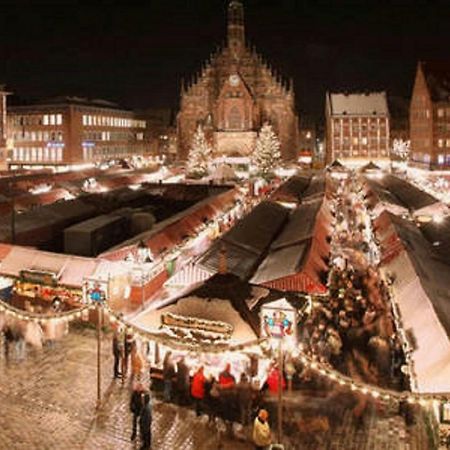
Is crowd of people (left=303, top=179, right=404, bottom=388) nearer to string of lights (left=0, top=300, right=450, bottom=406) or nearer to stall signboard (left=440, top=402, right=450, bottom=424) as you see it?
string of lights (left=0, top=300, right=450, bottom=406)

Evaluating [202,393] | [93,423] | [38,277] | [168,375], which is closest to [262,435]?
[202,393]

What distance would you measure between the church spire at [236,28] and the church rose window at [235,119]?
861 cm

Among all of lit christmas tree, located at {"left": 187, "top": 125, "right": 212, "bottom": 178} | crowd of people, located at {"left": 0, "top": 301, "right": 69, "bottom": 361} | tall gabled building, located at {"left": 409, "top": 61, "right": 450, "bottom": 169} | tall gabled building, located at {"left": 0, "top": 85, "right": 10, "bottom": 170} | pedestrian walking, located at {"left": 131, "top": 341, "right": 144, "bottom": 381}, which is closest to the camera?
pedestrian walking, located at {"left": 131, "top": 341, "right": 144, "bottom": 381}

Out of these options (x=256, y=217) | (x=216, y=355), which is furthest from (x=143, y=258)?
(x=256, y=217)

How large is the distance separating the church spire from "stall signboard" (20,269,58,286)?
6744 cm

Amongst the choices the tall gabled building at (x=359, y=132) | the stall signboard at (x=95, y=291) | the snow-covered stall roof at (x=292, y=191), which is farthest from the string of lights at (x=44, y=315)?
the tall gabled building at (x=359, y=132)

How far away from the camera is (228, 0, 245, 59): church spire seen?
8106cm

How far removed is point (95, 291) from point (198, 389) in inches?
166

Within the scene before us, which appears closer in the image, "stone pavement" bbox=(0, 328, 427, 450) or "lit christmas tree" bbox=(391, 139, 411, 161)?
"stone pavement" bbox=(0, 328, 427, 450)

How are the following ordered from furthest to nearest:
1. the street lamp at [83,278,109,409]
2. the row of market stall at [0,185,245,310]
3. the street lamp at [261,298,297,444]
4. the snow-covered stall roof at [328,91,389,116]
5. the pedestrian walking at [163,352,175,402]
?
the snow-covered stall roof at [328,91,389,116] < the row of market stall at [0,185,245,310] < the street lamp at [83,278,109,409] < the pedestrian walking at [163,352,175,402] < the street lamp at [261,298,297,444]

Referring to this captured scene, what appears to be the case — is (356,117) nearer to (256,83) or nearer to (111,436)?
(256,83)

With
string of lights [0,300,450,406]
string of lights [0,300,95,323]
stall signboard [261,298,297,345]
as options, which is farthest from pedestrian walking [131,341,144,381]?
stall signboard [261,298,297,345]

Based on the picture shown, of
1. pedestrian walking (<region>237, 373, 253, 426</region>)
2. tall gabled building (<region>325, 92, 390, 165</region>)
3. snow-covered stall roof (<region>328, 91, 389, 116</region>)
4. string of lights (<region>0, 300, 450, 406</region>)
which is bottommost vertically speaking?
pedestrian walking (<region>237, 373, 253, 426</region>)

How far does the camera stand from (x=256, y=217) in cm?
2847
